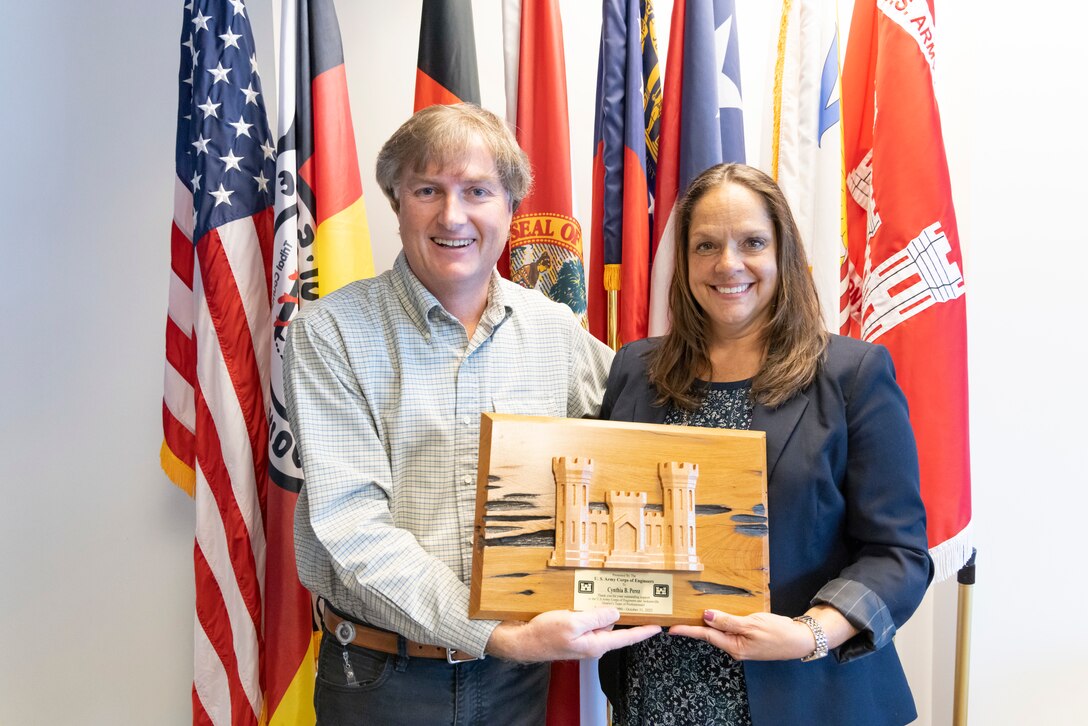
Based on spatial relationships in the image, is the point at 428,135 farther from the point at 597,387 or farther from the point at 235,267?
the point at 235,267

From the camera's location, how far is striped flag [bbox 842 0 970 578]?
1901 millimetres

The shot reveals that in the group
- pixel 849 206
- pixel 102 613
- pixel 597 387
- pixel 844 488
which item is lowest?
pixel 102 613

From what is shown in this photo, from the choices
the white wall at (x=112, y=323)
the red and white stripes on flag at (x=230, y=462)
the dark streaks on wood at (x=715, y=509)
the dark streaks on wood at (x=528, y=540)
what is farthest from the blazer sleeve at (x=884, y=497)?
the red and white stripes on flag at (x=230, y=462)

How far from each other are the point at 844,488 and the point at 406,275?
954 mm

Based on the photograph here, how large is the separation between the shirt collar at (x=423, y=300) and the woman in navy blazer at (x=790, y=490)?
35 centimetres

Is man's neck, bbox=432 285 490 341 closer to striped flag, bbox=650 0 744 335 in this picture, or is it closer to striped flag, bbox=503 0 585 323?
striped flag, bbox=503 0 585 323

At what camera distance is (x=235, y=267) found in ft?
7.05

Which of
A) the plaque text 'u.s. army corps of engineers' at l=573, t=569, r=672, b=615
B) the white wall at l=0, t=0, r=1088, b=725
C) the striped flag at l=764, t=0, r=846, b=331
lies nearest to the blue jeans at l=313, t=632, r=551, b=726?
the plaque text 'u.s. army corps of engineers' at l=573, t=569, r=672, b=615

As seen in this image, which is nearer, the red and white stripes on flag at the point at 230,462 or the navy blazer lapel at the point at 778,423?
the navy blazer lapel at the point at 778,423

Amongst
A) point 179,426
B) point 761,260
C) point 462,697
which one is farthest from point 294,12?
point 462,697

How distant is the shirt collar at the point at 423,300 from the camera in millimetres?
1511

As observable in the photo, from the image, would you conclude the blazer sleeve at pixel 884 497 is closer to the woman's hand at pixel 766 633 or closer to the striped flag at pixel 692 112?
the woman's hand at pixel 766 633

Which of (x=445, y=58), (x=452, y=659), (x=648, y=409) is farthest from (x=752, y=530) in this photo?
(x=445, y=58)

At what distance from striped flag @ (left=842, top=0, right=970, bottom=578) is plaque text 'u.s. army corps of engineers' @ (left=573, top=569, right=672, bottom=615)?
1.02 meters
